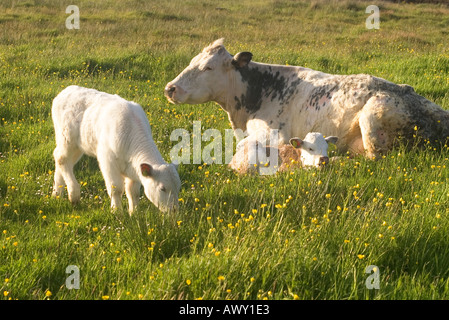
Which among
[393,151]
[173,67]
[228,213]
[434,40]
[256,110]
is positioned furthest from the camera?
[434,40]

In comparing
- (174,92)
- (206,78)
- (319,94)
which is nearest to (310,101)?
(319,94)

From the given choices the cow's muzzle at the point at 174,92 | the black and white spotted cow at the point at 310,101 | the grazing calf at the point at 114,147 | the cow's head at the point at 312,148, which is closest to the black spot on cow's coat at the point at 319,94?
the black and white spotted cow at the point at 310,101

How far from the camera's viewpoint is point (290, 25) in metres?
24.0

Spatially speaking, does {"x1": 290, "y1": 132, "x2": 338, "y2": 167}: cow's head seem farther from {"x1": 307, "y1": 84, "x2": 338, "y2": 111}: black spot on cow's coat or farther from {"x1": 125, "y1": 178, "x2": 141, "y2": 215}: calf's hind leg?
{"x1": 125, "y1": 178, "x2": 141, "y2": 215}: calf's hind leg

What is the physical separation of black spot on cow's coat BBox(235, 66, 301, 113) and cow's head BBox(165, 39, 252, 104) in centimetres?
20

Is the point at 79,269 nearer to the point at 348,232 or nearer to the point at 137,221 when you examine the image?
the point at 137,221

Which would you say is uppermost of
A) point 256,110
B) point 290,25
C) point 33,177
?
point 290,25

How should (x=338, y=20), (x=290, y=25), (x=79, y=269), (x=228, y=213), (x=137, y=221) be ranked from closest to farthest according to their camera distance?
(x=79, y=269) → (x=137, y=221) → (x=228, y=213) → (x=290, y=25) → (x=338, y=20)

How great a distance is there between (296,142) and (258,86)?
194 cm

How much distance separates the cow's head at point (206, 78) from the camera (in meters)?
8.51

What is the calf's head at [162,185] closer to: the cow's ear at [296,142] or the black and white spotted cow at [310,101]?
the cow's ear at [296,142]

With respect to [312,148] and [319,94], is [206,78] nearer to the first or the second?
[319,94]
